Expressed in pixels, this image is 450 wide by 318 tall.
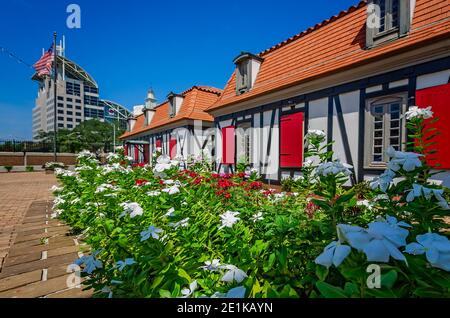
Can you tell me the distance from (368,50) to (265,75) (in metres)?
3.78

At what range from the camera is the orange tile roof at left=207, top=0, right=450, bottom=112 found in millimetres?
4809

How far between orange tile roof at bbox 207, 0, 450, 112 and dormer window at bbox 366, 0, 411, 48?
0.66 ft

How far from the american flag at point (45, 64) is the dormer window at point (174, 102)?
704cm

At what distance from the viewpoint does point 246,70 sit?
9516mm

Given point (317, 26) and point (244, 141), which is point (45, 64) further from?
point (317, 26)

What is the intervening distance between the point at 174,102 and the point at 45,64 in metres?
7.97

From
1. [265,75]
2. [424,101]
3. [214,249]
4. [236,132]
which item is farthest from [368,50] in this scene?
[214,249]

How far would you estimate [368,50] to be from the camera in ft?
18.6

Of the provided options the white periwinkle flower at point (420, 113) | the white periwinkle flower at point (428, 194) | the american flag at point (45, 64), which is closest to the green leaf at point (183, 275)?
the white periwinkle flower at point (428, 194)

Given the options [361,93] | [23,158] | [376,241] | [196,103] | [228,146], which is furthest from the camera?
[23,158]

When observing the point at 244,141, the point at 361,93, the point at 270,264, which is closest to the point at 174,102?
the point at 244,141

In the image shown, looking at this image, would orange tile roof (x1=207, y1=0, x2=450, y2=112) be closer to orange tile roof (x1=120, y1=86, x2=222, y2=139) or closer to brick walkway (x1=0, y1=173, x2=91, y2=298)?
orange tile roof (x1=120, y1=86, x2=222, y2=139)

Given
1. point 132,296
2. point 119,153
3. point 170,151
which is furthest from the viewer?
point 170,151

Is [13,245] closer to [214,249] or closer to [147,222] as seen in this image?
[147,222]
